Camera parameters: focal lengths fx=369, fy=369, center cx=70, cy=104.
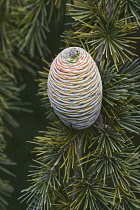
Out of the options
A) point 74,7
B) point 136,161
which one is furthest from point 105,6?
point 136,161

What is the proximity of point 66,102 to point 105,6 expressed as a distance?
14 centimetres

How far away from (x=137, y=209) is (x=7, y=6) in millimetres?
334

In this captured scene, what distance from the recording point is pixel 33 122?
0.63 m

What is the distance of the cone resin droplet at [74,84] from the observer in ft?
1.24

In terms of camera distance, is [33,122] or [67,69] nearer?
[67,69]

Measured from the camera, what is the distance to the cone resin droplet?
0.38 m

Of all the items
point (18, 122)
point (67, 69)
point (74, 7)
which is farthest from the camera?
point (18, 122)

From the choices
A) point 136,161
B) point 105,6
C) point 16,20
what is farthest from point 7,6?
point 136,161

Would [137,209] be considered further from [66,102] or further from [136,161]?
[66,102]

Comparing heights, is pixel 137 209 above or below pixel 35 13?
below

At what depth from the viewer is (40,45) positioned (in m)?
0.57

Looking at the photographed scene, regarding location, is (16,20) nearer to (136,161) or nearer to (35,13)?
(35,13)

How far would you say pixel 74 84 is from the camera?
379mm

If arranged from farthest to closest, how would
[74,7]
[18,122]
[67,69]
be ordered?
[18,122] < [74,7] < [67,69]
